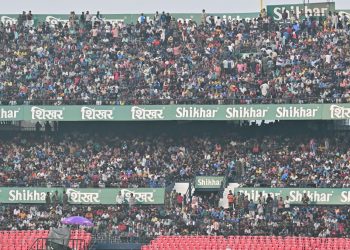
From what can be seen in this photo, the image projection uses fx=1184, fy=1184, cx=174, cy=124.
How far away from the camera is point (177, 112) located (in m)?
48.8

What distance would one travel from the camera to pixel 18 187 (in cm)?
4762

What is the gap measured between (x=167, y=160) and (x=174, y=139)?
183cm

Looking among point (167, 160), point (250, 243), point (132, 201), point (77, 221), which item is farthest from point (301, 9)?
point (77, 221)

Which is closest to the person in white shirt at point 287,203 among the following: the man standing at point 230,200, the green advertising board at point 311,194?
the green advertising board at point 311,194

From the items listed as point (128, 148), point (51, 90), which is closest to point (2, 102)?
point (51, 90)

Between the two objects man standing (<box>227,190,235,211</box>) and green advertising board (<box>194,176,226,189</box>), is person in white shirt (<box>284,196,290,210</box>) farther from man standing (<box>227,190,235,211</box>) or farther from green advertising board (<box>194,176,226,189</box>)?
green advertising board (<box>194,176,226,189</box>)

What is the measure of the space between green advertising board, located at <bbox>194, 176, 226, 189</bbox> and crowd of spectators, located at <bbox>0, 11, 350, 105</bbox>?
10.8 ft

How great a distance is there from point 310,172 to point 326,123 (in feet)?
12.7

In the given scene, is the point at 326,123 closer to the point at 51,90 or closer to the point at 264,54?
the point at 264,54

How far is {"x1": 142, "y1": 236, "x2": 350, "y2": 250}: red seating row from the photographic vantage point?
4056 cm

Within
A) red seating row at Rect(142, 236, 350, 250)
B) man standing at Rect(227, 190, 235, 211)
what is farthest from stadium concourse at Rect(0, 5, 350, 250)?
red seating row at Rect(142, 236, 350, 250)

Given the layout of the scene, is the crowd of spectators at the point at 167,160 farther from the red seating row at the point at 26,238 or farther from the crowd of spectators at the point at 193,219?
the red seating row at the point at 26,238

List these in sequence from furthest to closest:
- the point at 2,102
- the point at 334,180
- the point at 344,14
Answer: the point at 344,14
the point at 2,102
the point at 334,180

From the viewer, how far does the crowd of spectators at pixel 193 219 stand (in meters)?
43.4
